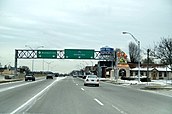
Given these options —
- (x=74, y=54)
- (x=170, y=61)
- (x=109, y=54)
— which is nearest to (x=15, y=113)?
(x=170, y=61)

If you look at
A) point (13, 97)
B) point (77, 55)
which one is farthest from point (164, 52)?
point (13, 97)

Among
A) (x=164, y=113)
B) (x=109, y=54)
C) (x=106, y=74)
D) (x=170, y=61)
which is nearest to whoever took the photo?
(x=164, y=113)

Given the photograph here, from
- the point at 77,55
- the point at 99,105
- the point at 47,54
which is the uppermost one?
the point at 47,54

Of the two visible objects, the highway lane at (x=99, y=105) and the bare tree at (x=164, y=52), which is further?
the bare tree at (x=164, y=52)

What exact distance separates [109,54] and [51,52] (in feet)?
51.6

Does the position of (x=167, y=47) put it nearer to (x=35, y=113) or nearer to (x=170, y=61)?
(x=170, y=61)

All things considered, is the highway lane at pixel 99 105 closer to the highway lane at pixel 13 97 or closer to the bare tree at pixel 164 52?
the highway lane at pixel 13 97

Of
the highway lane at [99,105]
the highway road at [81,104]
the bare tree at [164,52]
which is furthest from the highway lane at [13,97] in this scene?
the bare tree at [164,52]

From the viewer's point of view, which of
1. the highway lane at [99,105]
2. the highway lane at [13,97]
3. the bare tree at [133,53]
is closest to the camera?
the highway lane at [99,105]

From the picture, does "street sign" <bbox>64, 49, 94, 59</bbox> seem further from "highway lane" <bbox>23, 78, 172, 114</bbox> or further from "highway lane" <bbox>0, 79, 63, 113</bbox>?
"highway lane" <bbox>23, 78, 172, 114</bbox>

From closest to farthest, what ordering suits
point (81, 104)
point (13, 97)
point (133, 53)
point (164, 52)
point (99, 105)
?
point (99, 105) < point (81, 104) < point (13, 97) < point (164, 52) < point (133, 53)

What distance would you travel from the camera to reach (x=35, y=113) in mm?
14047

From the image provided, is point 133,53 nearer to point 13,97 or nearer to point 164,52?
point 164,52

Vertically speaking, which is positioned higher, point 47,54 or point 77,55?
point 47,54
